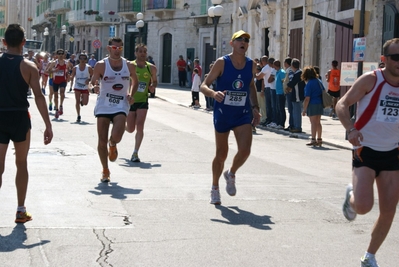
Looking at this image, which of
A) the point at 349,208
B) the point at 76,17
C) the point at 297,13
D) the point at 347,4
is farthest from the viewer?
the point at 76,17

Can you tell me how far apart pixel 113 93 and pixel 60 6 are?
6920 cm

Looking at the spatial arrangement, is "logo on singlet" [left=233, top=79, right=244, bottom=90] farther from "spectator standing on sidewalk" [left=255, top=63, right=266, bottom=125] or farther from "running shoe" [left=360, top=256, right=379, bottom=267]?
"spectator standing on sidewalk" [left=255, top=63, right=266, bottom=125]

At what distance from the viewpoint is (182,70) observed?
48375 mm

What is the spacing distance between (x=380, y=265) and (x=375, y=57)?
19818 millimetres

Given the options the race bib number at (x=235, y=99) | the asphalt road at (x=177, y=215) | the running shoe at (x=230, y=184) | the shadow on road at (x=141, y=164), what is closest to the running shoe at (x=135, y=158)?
the shadow on road at (x=141, y=164)

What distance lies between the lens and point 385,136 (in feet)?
20.4

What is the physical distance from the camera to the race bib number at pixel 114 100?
10.6 m

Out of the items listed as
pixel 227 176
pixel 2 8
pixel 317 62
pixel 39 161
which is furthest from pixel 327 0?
pixel 2 8

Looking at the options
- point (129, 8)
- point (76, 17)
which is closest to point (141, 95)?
point (129, 8)

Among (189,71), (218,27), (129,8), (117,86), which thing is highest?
(129,8)

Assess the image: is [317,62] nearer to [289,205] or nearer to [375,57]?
[375,57]

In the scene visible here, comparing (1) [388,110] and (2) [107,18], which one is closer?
(1) [388,110]

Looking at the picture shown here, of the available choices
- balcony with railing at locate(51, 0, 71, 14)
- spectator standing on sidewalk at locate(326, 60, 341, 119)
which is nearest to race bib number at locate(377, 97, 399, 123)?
spectator standing on sidewalk at locate(326, 60, 341, 119)

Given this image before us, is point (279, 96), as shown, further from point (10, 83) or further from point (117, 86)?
point (10, 83)
